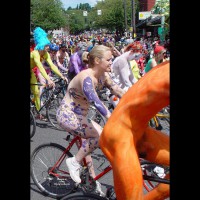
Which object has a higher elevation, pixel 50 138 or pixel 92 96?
pixel 92 96

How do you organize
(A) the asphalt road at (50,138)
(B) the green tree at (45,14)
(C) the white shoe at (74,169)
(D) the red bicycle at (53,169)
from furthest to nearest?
(B) the green tree at (45,14) < (A) the asphalt road at (50,138) < (D) the red bicycle at (53,169) < (C) the white shoe at (74,169)

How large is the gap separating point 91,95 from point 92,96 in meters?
0.01

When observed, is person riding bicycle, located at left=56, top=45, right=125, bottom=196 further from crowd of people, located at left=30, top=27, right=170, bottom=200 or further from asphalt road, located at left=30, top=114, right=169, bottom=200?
Result: asphalt road, located at left=30, top=114, right=169, bottom=200

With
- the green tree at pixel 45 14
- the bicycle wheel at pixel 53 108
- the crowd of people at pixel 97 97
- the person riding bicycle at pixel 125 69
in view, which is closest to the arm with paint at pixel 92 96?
the crowd of people at pixel 97 97

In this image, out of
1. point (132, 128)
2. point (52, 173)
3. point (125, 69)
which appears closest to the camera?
point (132, 128)

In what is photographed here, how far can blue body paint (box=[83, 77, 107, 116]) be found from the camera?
3.48 meters

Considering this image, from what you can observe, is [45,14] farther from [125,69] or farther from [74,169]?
[74,169]

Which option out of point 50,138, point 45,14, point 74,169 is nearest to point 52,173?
point 74,169

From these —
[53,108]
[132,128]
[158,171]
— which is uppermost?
[132,128]

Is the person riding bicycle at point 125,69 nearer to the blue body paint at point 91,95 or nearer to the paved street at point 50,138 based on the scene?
the paved street at point 50,138

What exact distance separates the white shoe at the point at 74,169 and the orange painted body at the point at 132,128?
1.45 m

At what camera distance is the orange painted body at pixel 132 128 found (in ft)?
7.07

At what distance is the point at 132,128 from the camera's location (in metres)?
2.32
